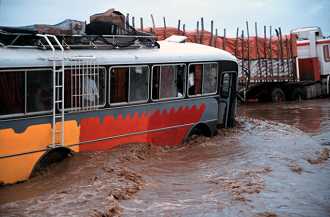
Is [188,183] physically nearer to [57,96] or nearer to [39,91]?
[57,96]

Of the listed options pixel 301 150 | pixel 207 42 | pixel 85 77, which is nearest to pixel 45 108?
pixel 85 77

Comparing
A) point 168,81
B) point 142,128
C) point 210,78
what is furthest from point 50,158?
point 210,78

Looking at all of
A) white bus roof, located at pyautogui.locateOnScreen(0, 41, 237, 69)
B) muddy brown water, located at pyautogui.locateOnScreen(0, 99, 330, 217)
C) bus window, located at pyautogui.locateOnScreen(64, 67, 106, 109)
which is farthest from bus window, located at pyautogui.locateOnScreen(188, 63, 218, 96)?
bus window, located at pyautogui.locateOnScreen(64, 67, 106, 109)

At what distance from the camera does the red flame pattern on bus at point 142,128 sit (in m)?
7.87

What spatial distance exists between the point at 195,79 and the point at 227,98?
125cm

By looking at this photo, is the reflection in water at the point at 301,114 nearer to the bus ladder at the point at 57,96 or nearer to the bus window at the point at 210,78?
the bus window at the point at 210,78

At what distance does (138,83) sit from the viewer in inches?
344

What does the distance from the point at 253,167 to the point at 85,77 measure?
3.21 metres

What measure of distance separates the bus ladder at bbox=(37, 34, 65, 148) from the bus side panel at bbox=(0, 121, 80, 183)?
74mm

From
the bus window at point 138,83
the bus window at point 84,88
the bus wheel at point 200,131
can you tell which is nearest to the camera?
the bus window at point 84,88

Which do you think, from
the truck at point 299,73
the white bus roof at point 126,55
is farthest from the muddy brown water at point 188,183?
the truck at point 299,73

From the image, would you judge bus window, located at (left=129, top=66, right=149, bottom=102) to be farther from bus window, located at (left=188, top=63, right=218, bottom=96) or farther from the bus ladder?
the bus ladder

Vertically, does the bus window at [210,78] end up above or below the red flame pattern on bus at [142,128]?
above

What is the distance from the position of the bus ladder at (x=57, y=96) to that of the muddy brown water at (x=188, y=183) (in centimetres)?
46
